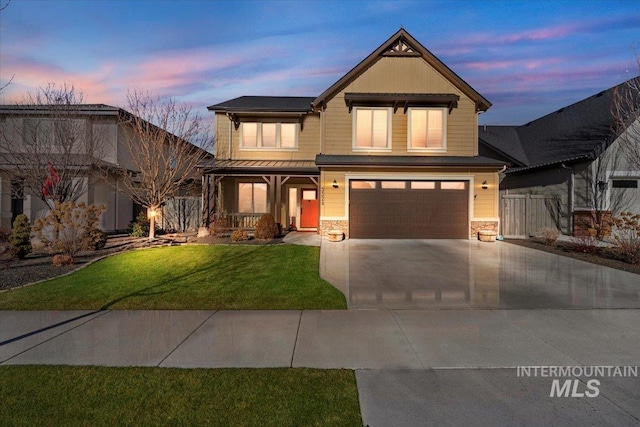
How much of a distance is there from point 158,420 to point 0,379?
2.19m

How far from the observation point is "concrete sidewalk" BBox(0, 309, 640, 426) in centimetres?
349

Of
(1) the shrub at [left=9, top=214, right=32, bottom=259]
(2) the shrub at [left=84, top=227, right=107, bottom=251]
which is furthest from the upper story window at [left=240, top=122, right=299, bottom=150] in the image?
(1) the shrub at [left=9, top=214, right=32, bottom=259]

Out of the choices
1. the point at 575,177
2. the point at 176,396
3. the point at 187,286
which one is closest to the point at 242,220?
the point at 187,286

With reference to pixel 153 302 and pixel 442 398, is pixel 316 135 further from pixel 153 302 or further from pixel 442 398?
pixel 442 398

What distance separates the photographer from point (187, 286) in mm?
8008

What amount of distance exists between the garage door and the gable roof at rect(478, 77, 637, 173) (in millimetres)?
6441

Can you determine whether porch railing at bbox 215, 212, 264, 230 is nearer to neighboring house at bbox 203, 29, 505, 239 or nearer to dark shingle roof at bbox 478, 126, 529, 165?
neighboring house at bbox 203, 29, 505, 239

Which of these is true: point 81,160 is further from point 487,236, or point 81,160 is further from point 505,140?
point 505,140

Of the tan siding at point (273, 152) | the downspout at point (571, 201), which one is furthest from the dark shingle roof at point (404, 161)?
the downspout at point (571, 201)

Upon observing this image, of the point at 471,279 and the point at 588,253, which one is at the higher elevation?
the point at 588,253

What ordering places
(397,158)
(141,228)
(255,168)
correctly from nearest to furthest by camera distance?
(397,158) → (141,228) → (255,168)

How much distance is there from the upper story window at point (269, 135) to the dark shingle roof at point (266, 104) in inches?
36.1

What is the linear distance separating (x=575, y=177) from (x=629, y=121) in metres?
3.05

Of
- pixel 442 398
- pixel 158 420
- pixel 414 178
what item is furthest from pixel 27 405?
pixel 414 178
